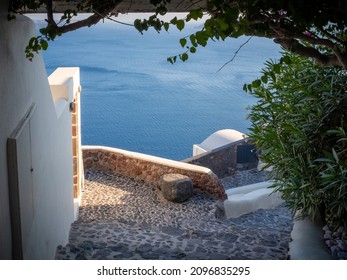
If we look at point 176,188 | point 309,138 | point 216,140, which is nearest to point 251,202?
point 176,188

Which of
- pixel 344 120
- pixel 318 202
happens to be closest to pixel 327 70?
pixel 344 120

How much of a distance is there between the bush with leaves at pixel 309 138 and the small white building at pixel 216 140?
1486cm

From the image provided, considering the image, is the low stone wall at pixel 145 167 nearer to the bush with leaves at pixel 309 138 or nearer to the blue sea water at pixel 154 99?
the bush with leaves at pixel 309 138

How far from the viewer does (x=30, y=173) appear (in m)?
4.36

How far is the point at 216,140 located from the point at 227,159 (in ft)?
13.2

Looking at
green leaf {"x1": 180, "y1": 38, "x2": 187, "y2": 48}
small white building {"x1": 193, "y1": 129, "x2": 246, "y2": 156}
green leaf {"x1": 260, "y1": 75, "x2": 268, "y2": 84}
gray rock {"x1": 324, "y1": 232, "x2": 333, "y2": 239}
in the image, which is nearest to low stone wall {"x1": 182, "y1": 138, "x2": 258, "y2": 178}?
A: small white building {"x1": 193, "y1": 129, "x2": 246, "y2": 156}

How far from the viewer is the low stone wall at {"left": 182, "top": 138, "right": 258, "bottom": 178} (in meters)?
17.9

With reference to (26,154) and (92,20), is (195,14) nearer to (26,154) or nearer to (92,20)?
(92,20)

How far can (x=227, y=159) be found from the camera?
61.0 feet

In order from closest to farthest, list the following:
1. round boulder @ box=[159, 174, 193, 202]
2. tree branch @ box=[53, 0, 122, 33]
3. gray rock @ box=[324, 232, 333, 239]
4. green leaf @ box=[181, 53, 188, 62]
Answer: green leaf @ box=[181, 53, 188, 62] → tree branch @ box=[53, 0, 122, 33] → gray rock @ box=[324, 232, 333, 239] → round boulder @ box=[159, 174, 193, 202]

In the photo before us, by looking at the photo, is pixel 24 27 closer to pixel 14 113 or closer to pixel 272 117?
pixel 14 113

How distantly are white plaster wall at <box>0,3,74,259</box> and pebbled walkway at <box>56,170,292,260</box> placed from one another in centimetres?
65

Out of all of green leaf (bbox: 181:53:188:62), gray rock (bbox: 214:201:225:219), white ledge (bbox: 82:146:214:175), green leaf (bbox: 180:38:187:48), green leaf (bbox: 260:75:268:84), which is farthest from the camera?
white ledge (bbox: 82:146:214:175)

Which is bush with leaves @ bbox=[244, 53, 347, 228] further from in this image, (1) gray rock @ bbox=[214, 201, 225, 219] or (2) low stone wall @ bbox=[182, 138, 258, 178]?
(2) low stone wall @ bbox=[182, 138, 258, 178]
